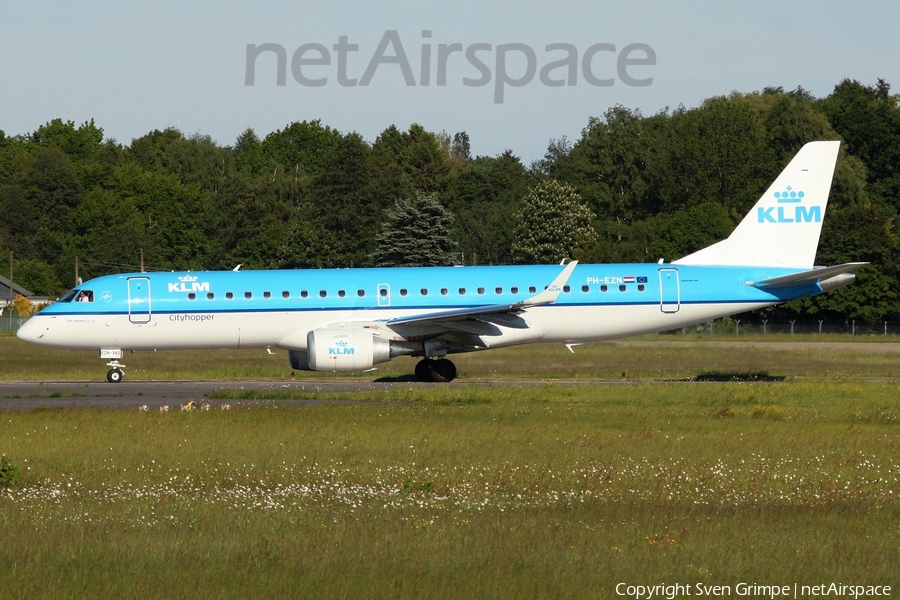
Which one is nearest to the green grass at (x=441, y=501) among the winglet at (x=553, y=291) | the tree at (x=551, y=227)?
the winglet at (x=553, y=291)

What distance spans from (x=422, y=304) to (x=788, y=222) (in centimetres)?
1003

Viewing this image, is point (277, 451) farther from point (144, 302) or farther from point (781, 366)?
point (781, 366)

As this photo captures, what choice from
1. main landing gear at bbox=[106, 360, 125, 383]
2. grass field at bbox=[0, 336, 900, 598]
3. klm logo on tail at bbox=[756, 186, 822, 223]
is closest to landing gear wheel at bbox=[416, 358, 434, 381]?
grass field at bbox=[0, 336, 900, 598]

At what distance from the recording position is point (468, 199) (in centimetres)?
11100

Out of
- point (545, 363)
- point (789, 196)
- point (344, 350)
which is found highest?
point (789, 196)

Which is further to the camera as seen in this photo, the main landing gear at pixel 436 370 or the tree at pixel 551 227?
the tree at pixel 551 227

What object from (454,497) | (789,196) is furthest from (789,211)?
(454,497)

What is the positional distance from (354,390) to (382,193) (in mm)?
71061

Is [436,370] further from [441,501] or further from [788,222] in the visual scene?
[441,501]

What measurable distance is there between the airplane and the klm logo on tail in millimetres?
518

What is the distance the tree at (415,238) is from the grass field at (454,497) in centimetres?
4512

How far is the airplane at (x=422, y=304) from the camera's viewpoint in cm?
2944

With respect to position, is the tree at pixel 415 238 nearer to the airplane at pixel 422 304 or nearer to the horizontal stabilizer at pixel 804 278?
the airplane at pixel 422 304

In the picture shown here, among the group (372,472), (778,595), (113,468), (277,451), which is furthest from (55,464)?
(778,595)
